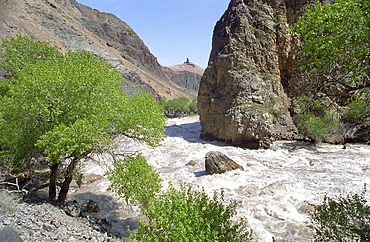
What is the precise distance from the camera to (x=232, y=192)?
12703 millimetres

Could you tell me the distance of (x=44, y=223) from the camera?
24.8ft

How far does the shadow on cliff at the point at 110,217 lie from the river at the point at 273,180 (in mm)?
43

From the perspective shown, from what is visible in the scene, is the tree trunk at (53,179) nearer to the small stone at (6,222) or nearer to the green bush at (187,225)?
the small stone at (6,222)

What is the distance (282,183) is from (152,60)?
122m

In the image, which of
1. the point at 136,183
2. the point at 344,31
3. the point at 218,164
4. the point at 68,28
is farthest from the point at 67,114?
the point at 68,28

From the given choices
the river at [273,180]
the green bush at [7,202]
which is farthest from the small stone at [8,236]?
the river at [273,180]

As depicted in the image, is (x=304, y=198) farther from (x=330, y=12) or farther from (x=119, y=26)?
(x=119, y=26)

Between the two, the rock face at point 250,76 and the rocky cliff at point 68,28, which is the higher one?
the rocky cliff at point 68,28

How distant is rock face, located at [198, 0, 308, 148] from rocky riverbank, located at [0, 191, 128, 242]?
58.5 ft

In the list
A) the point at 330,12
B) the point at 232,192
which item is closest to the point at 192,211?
the point at 330,12

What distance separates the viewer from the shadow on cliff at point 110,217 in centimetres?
922

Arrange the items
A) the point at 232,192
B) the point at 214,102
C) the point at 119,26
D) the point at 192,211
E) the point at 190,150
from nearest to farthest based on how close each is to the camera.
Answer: the point at 192,211
the point at 232,192
the point at 190,150
the point at 214,102
the point at 119,26

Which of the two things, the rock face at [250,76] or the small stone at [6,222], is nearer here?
the small stone at [6,222]

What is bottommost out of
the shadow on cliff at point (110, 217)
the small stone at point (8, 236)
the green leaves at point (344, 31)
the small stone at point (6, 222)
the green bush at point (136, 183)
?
the shadow on cliff at point (110, 217)
